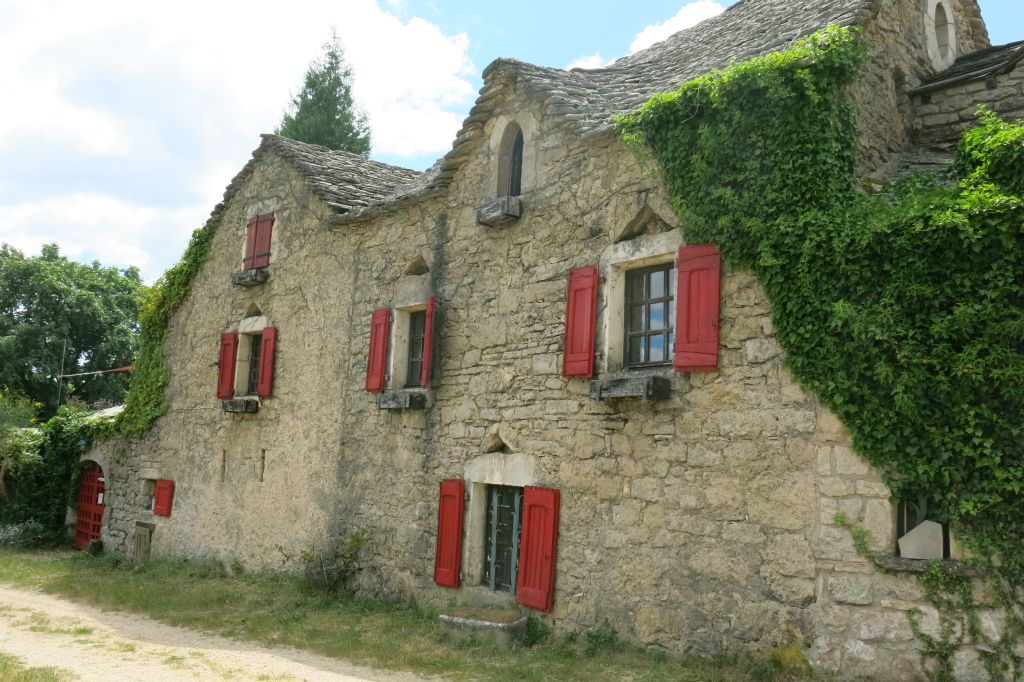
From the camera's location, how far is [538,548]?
308 inches

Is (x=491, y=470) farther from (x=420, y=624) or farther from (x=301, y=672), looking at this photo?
(x=301, y=672)

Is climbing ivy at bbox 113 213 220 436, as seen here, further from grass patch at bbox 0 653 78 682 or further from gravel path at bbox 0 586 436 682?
grass patch at bbox 0 653 78 682

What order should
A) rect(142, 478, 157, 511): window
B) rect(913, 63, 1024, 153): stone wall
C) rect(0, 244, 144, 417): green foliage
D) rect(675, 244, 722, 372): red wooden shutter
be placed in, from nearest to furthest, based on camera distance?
1. rect(675, 244, 722, 372): red wooden shutter
2. rect(913, 63, 1024, 153): stone wall
3. rect(142, 478, 157, 511): window
4. rect(0, 244, 144, 417): green foliage

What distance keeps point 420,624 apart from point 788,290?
5069 millimetres

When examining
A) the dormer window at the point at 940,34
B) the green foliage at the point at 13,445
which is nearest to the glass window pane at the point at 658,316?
the dormer window at the point at 940,34

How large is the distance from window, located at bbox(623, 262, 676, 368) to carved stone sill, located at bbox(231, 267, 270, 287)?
22.7 feet

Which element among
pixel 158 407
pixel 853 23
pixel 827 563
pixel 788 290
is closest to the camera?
pixel 827 563

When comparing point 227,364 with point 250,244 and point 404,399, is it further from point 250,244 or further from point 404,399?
point 404,399

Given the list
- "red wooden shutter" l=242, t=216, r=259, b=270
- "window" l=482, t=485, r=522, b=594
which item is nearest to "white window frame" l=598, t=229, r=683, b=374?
"window" l=482, t=485, r=522, b=594

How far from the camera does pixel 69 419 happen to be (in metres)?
16.9

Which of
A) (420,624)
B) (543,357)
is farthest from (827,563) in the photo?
(420,624)

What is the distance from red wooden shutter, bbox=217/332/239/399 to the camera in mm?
12719

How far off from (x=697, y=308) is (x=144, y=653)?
5947mm

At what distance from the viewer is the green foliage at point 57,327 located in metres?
28.4
